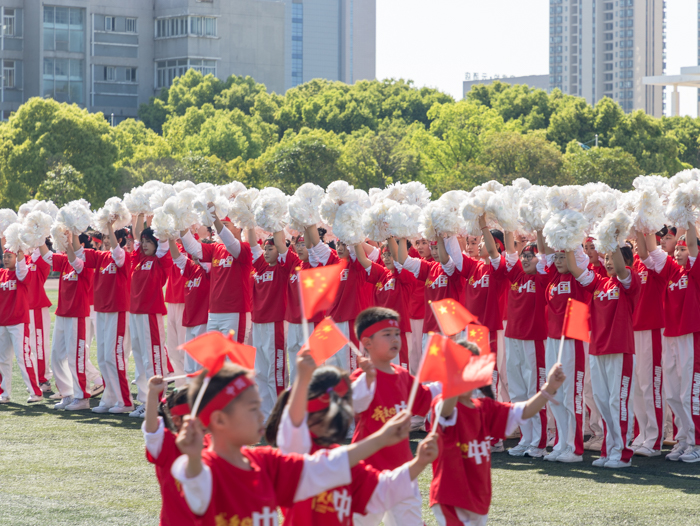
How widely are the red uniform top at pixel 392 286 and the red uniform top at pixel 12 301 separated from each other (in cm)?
442

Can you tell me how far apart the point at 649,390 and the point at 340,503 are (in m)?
5.48

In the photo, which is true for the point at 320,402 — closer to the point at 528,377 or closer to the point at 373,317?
the point at 373,317

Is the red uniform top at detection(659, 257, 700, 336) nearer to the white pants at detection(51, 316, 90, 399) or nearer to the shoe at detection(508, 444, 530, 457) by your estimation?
the shoe at detection(508, 444, 530, 457)

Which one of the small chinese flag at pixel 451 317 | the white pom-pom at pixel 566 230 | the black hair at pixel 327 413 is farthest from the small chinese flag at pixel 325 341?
the white pom-pom at pixel 566 230

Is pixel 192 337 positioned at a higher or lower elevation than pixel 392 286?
lower

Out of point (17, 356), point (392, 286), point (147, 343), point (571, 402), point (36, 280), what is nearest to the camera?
point (571, 402)

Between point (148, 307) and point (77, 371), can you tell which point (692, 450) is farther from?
point (77, 371)

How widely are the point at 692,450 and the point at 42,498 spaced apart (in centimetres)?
519

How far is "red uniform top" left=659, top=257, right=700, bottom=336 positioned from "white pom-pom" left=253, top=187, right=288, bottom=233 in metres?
3.50

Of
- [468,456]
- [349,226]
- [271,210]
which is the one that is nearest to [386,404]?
[468,456]

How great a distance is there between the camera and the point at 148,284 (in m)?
10.0

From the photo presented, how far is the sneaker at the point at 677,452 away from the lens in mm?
7880

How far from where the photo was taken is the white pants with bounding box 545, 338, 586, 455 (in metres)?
7.90

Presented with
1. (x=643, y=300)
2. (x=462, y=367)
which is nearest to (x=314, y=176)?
(x=643, y=300)
